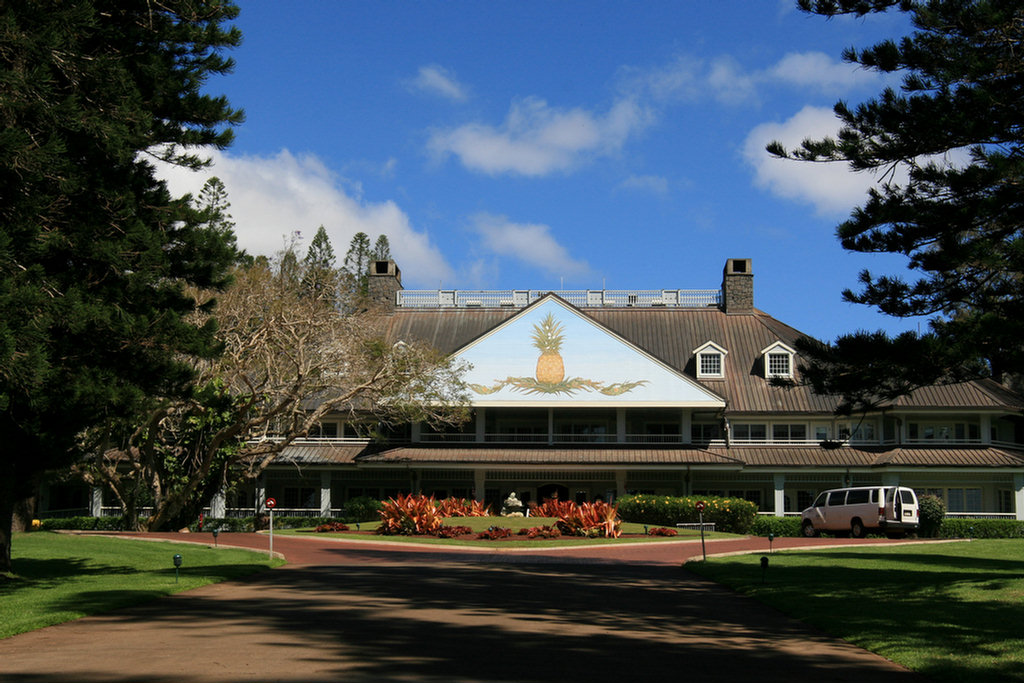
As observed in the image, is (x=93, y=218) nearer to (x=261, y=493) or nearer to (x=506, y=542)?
(x=506, y=542)

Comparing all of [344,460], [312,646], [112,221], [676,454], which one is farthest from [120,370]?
[676,454]

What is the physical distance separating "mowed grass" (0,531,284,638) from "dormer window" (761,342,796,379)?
30319 millimetres

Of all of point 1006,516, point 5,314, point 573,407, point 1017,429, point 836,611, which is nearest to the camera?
point 5,314

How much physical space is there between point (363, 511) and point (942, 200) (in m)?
30.3

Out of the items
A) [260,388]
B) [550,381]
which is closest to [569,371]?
[550,381]

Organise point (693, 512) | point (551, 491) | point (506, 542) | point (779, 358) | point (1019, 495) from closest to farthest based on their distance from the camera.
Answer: point (506, 542)
point (693, 512)
point (1019, 495)
point (551, 491)
point (779, 358)

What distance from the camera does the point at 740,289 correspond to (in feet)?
172

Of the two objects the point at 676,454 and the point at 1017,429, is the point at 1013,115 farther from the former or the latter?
the point at 1017,429

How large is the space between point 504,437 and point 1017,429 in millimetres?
26796

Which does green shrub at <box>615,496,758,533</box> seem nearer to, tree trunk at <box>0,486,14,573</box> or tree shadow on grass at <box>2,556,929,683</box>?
tree shadow on grass at <box>2,556,929,683</box>

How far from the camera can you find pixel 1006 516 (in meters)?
42.1

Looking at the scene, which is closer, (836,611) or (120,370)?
(836,611)

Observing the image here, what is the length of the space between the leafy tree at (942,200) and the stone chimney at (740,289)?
117 ft

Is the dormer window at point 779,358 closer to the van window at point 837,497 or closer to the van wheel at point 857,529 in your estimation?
the van window at point 837,497
